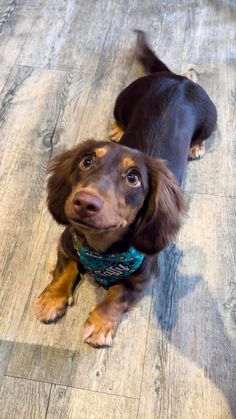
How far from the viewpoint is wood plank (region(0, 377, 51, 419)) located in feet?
4.97

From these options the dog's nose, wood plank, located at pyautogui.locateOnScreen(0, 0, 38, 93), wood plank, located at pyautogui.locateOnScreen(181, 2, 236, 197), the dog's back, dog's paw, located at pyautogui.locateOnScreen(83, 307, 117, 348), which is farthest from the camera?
wood plank, located at pyautogui.locateOnScreen(0, 0, 38, 93)

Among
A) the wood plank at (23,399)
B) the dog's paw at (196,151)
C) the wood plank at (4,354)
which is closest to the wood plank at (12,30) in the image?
the dog's paw at (196,151)

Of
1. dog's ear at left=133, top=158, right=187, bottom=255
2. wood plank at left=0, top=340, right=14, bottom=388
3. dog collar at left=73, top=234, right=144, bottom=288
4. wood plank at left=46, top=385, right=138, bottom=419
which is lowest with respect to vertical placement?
wood plank at left=46, top=385, right=138, bottom=419

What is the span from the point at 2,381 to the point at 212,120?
56.1 inches

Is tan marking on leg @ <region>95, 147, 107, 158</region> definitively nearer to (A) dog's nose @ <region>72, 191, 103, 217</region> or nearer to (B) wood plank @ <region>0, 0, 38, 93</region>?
(A) dog's nose @ <region>72, 191, 103, 217</region>

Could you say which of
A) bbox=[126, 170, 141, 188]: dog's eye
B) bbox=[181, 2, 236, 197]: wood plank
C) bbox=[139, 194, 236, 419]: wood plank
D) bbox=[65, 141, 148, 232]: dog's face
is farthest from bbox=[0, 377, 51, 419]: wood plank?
bbox=[181, 2, 236, 197]: wood plank

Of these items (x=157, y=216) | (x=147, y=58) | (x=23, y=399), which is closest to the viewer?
(x=157, y=216)

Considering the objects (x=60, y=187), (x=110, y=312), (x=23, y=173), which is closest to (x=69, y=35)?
(x=23, y=173)

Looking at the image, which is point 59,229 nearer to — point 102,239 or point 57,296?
point 57,296

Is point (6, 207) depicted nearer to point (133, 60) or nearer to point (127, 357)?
point (127, 357)

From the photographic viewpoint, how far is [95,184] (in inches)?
49.3

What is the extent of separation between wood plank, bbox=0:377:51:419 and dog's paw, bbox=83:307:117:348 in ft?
0.70

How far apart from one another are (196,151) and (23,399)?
1359 mm

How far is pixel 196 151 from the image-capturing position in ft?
7.34
